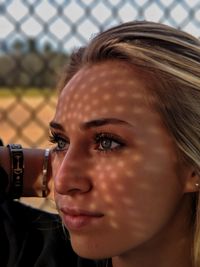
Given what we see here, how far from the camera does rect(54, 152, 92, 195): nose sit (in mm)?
1160

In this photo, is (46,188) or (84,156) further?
(46,188)

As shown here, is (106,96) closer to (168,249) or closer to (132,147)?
(132,147)

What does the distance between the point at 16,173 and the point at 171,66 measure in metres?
0.59

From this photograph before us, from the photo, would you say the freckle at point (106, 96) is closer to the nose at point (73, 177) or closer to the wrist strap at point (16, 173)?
the nose at point (73, 177)

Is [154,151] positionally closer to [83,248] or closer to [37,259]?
[83,248]

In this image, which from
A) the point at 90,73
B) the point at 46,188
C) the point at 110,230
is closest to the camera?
the point at 110,230

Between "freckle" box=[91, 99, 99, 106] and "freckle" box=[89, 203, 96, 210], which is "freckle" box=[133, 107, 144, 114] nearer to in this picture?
"freckle" box=[91, 99, 99, 106]

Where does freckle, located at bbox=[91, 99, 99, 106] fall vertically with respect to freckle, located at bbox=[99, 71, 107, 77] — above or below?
below

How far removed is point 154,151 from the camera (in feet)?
3.89

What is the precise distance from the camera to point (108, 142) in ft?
3.90

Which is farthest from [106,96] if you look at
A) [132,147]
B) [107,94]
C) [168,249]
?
[168,249]

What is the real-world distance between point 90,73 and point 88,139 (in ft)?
0.49

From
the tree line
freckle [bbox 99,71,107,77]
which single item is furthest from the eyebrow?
the tree line

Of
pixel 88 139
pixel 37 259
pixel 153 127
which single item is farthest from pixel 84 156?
pixel 37 259
